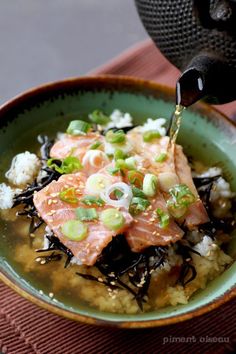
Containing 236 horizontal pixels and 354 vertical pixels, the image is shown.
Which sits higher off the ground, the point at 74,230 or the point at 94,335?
the point at 74,230

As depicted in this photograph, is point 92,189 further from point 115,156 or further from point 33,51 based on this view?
point 33,51

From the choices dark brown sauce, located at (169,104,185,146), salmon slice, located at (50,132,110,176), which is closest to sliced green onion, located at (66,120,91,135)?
salmon slice, located at (50,132,110,176)

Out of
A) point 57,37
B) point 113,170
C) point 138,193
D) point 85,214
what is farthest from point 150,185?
point 57,37

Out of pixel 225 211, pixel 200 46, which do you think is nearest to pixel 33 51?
pixel 200 46

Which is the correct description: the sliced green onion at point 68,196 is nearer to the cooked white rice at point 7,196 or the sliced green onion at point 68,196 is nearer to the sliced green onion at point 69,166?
the sliced green onion at point 69,166

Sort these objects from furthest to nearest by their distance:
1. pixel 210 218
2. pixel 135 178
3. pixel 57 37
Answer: pixel 57 37 < pixel 210 218 < pixel 135 178

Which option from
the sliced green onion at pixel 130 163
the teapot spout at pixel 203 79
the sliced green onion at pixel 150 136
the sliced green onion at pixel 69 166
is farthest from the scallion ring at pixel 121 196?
the teapot spout at pixel 203 79

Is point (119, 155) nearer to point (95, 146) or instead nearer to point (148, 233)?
point (95, 146)
